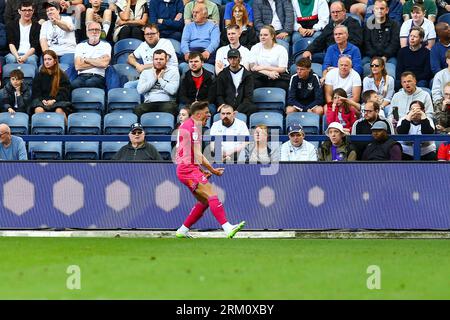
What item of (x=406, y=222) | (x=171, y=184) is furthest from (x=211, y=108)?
(x=406, y=222)

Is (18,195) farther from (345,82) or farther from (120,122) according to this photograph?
(345,82)

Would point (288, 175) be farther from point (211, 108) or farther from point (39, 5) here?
point (39, 5)

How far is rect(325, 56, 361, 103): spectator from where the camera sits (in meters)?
22.3

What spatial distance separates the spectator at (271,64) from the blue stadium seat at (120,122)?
253cm

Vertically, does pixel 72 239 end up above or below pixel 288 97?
below

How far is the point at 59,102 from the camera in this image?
23031mm

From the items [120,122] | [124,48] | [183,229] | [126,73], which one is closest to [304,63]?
[120,122]

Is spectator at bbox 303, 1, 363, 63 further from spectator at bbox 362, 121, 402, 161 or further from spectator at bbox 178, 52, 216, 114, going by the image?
spectator at bbox 362, 121, 402, 161

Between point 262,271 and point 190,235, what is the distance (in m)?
6.22

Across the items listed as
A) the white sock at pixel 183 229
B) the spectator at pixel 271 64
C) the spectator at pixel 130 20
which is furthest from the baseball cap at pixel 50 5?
the white sock at pixel 183 229
